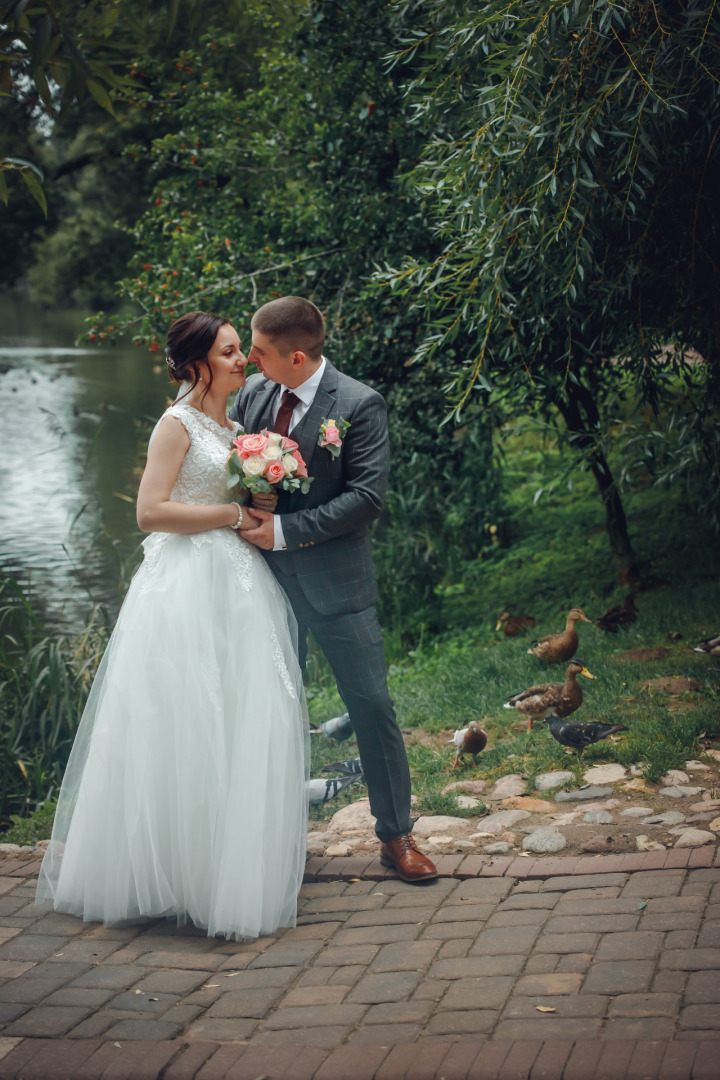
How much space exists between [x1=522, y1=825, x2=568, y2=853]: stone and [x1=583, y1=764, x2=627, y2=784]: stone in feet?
1.77

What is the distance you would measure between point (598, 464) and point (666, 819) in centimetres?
309

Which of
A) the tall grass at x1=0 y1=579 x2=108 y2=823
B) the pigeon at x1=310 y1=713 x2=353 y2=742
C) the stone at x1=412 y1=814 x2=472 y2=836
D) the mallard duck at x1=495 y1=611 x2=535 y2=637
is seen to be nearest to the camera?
the stone at x1=412 y1=814 x2=472 y2=836

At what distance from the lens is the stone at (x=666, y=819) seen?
4130 millimetres

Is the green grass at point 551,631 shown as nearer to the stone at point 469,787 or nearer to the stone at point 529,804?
the stone at point 469,787

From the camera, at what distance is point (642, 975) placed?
3045 millimetres

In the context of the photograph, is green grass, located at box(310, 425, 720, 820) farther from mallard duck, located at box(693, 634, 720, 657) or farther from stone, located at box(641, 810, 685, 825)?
stone, located at box(641, 810, 685, 825)

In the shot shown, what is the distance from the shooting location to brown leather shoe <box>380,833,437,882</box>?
3900 millimetres

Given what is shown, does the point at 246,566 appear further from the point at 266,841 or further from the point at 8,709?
the point at 8,709

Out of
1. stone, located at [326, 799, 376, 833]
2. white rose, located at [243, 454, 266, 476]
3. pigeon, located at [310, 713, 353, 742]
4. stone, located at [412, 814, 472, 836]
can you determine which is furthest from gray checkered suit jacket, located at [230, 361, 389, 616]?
pigeon, located at [310, 713, 353, 742]

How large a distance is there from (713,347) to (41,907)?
4481 mm

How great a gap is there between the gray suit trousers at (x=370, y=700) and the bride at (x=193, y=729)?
0.50 ft

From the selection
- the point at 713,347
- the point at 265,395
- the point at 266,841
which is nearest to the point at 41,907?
the point at 266,841

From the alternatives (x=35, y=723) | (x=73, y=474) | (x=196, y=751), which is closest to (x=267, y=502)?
(x=196, y=751)

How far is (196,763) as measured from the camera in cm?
365
